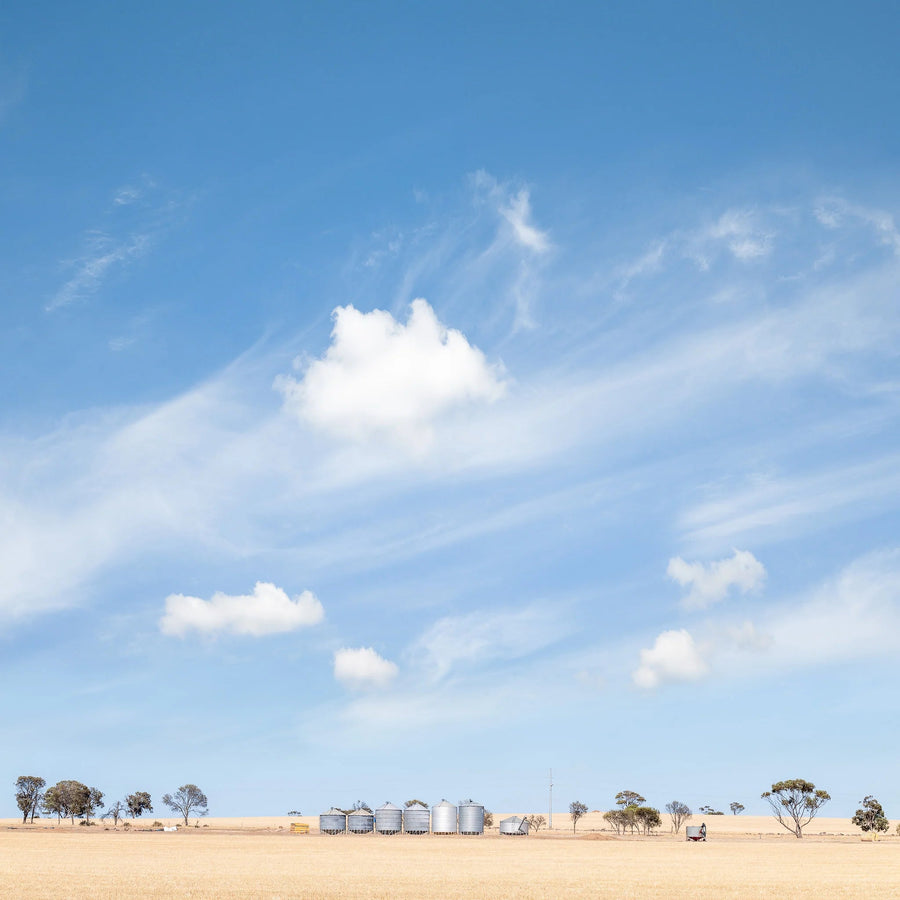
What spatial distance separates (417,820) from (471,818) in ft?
27.7

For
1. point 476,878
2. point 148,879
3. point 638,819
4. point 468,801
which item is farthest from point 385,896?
point 638,819

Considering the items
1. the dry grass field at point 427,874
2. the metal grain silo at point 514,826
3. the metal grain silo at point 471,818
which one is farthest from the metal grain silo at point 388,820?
the dry grass field at point 427,874

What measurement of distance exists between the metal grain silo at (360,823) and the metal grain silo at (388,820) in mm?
3952

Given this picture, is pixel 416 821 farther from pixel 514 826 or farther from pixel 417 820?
pixel 514 826

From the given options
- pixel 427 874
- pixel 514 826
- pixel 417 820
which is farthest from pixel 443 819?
pixel 427 874

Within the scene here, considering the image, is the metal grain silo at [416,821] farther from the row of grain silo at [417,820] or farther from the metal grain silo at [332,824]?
the metal grain silo at [332,824]

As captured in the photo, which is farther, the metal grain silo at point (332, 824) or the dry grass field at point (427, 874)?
the metal grain silo at point (332, 824)

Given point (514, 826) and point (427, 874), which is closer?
point (427, 874)

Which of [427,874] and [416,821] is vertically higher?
[427,874]

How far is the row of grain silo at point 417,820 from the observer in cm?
15162

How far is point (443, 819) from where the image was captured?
152 meters

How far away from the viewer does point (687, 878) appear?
5928 centimetres

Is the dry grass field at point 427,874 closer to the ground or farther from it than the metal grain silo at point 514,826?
→ farther from it

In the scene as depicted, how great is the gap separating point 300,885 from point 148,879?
33.7 ft
